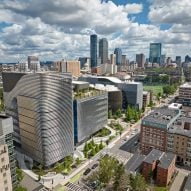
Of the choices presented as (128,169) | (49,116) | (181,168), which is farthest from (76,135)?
(181,168)

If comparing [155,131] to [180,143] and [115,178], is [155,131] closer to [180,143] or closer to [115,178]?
[180,143]

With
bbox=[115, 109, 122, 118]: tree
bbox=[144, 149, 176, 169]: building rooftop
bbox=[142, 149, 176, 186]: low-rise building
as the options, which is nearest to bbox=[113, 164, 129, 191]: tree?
bbox=[142, 149, 176, 186]: low-rise building

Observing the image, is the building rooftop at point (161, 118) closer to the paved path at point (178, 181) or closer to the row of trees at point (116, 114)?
the paved path at point (178, 181)

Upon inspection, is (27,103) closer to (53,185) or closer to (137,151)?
(53,185)

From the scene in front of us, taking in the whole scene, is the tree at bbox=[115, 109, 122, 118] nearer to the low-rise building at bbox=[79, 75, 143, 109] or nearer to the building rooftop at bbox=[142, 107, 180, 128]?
the low-rise building at bbox=[79, 75, 143, 109]

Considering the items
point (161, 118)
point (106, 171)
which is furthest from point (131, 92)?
point (106, 171)
